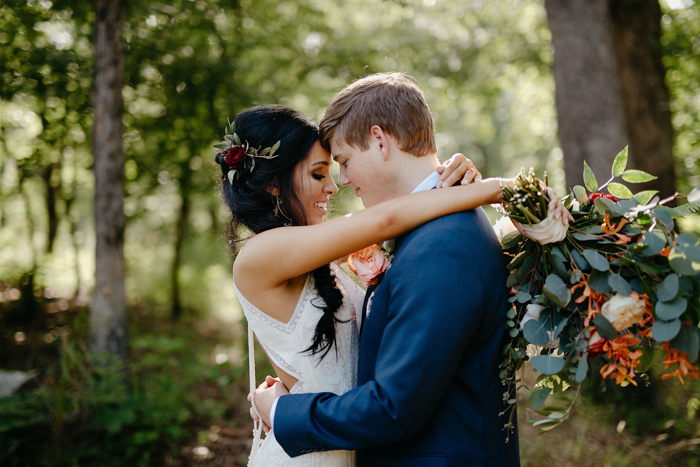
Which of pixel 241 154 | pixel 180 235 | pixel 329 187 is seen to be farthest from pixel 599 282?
pixel 180 235

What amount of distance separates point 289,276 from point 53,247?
1079 centimetres

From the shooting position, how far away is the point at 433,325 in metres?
1.39

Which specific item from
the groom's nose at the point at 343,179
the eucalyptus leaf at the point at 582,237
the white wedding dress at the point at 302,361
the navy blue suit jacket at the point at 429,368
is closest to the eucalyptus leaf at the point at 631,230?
the eucalyptus leaf at the point at 582,237

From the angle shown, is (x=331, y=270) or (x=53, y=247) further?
(x=53, y=247)

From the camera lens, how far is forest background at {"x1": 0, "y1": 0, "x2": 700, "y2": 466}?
15.1 ft

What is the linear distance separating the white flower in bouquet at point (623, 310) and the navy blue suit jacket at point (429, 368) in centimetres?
36

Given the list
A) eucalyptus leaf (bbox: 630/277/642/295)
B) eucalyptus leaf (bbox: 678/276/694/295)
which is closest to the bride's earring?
eucalyptus leaf (bbox: 630/277/642/295)

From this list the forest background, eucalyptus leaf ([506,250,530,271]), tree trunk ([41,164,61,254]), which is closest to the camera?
eucalyptus leaf ([506,250,530,271])

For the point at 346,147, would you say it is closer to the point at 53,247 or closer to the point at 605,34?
the point at 605,34

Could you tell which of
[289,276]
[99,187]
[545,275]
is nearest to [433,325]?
[545,275]

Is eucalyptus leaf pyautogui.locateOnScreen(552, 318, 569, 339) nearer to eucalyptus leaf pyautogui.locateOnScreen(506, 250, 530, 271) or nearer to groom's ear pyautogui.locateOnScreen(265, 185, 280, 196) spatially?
eucalyptus leaf pyautogui.locateOnScreen(506, 250, 530, 271)

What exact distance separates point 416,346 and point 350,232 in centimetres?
50

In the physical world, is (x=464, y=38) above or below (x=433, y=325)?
above

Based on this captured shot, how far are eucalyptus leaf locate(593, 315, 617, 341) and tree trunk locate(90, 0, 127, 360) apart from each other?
17.2ft
